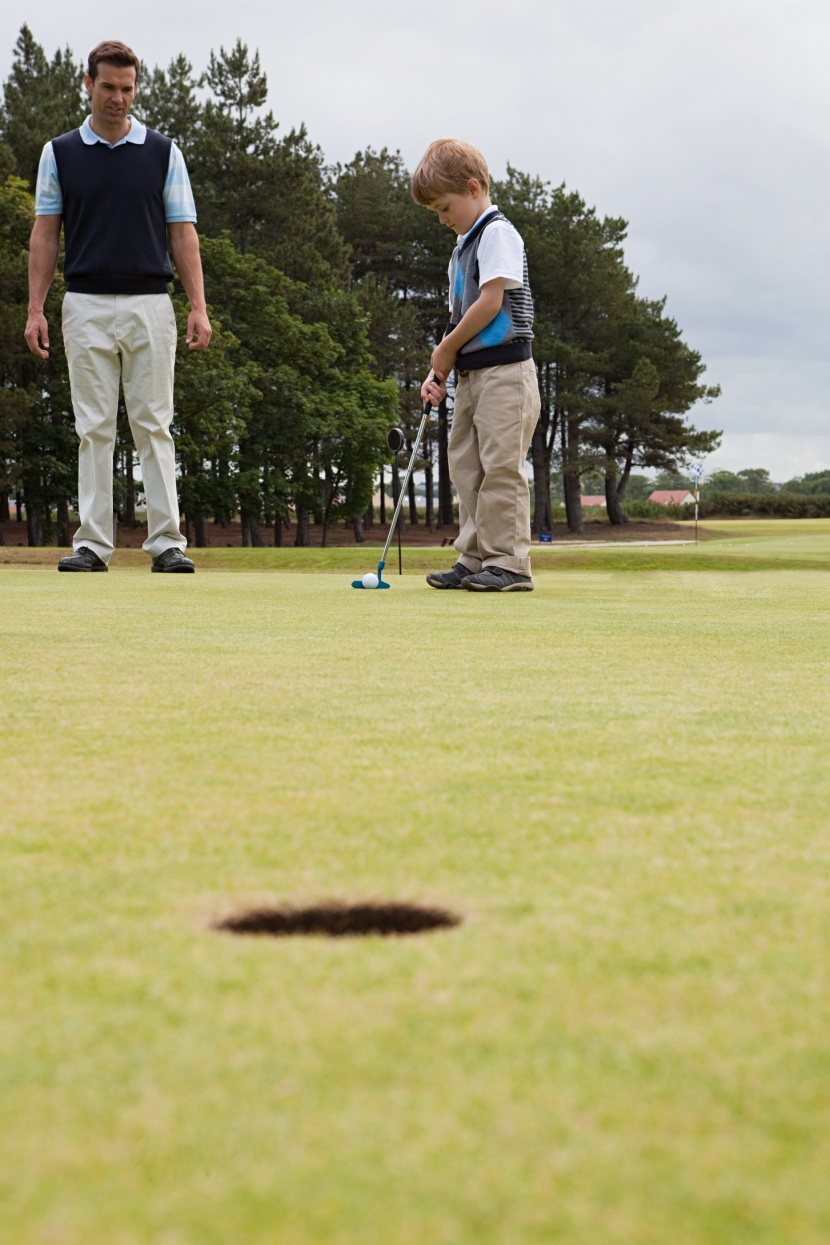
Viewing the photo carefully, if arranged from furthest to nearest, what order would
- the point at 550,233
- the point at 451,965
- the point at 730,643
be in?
1. the point at 550,233
2. the point at 730,643
3. the point at 451,965

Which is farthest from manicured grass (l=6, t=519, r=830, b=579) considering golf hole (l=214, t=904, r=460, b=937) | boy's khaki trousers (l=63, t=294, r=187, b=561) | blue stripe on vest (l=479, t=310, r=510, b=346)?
golf hole (l=214, t=904, r=460, b=937)

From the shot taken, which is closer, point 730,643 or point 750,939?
point 750,939

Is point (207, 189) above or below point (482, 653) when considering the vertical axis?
above

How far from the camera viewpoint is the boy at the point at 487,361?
234 inches

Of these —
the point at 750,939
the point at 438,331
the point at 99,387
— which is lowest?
the point at 750,939

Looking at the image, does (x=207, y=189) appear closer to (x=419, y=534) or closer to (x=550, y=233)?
(x=550, y=233)

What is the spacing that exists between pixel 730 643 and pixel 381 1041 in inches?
120

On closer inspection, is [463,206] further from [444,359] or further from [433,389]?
[433,389]

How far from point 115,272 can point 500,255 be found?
2.02 m

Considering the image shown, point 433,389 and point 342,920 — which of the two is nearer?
point 342,920

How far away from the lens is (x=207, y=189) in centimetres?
3866

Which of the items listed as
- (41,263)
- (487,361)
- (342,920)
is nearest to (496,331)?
(487,361)

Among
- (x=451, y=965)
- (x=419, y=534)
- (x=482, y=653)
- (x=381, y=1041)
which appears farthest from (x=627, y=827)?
(x=419, y=534)

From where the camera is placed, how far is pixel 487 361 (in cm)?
609
